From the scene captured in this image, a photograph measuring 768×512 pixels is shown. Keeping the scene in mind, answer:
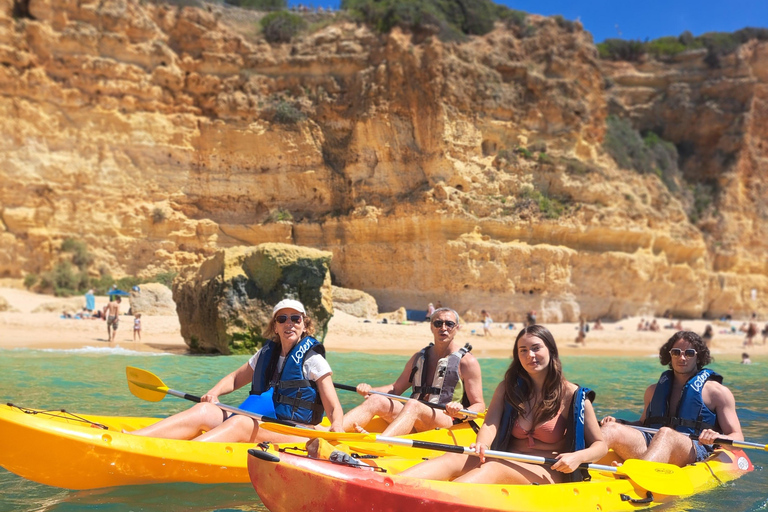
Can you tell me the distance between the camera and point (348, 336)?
58.2ft

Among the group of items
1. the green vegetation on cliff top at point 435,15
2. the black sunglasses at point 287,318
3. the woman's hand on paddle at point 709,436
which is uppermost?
the green vegetation on cliff top at point 435,15

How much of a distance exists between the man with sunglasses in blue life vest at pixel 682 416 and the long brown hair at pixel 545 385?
119 centimetres

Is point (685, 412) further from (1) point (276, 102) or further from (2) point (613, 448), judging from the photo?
(1) point (276, 102)

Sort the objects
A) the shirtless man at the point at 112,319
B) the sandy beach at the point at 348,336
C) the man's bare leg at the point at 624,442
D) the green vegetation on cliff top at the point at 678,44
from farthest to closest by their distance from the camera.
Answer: the green vegetation on cliff top at the point at 678,44, the sandy beach at the point at 348,336, the shirtless man at the point at 112,319, the man's bare leg at the point at 624,442

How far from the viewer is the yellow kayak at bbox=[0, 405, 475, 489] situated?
4078 millimetres

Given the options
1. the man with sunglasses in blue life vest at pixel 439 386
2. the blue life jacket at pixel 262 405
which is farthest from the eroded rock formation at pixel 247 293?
the blue life jacket at pixel 262 405

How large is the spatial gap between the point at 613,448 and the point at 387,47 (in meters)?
22.6

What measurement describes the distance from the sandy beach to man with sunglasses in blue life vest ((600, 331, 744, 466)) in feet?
35.2

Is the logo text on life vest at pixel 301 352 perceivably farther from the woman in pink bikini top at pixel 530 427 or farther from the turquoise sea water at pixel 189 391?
the woman in pink bikini top at pixel 530 427

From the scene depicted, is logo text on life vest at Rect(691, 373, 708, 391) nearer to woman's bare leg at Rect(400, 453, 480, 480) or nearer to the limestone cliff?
woman's bare leg at Rect(400, 453, 480, 480)

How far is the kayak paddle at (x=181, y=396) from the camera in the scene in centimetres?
438

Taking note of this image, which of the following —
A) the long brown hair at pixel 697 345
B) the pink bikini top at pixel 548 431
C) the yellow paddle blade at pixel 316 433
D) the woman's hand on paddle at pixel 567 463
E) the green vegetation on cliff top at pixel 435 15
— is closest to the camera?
the woman's hand on paddle at pixel 567 463

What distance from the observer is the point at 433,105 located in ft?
77.7

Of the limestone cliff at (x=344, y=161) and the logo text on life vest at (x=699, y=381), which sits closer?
the logo text on life vest at (x=699, y=381)
